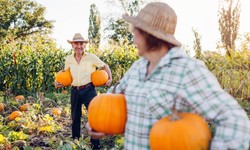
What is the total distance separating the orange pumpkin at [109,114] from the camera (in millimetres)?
2107

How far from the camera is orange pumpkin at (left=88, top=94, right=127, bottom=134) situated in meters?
2.11

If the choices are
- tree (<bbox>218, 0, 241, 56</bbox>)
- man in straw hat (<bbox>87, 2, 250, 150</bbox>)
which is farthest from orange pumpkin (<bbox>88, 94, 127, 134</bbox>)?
tree (<bbox>218, 0, 241, 56</bbox>)

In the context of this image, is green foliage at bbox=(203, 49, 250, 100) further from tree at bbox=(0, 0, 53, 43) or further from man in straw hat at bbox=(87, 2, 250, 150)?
tree at bbox=(0, 0, 53, 43)

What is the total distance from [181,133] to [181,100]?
0.15 m

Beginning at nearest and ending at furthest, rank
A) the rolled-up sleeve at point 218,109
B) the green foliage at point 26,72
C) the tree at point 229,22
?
1. the rolled-up sleeve at point 218,109
2. the green foliage at point 26,72
3. the tree at point 229,22

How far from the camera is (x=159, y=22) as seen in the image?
182 centimetres

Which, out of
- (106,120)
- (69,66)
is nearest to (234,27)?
(69,66)

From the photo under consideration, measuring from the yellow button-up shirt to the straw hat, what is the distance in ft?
12.6

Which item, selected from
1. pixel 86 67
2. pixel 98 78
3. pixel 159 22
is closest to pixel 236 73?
pixel 98 78

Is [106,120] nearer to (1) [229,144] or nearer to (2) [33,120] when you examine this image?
(1) [229,144]

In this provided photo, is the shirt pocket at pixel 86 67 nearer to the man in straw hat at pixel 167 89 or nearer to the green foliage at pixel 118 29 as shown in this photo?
the man in straw hat at pixel 167 89

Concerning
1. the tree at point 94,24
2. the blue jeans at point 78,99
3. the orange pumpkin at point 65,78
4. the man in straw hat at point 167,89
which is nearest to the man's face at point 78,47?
the orange pumpkin at point 65,78

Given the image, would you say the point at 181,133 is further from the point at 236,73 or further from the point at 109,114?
the point at 236,73

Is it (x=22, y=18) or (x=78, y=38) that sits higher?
(x=22, y=18)
